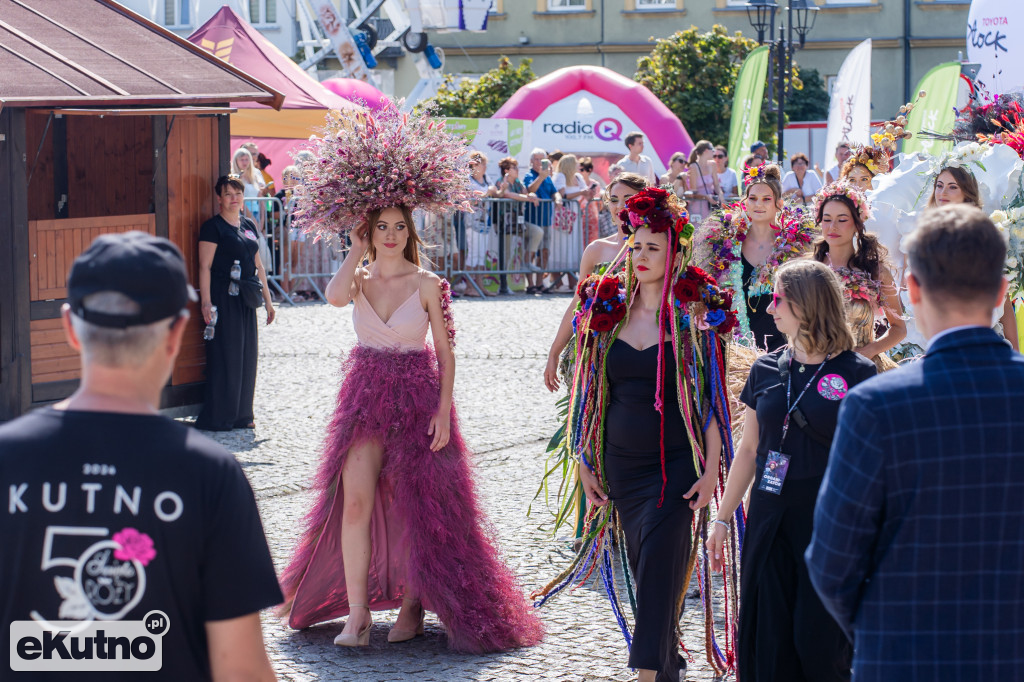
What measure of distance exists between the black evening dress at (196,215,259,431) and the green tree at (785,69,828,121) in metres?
26.2

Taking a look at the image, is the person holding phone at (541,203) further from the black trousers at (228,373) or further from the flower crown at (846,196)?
the flower crown at (846,196)

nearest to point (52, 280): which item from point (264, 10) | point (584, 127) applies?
point (584, 127)

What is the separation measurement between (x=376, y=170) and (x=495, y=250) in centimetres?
1215

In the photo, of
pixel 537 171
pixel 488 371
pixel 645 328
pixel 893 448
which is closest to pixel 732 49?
pixel 537 171

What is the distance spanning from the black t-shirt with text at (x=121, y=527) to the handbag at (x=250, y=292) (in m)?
7.44

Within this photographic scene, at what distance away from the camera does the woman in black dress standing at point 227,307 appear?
9398 mm

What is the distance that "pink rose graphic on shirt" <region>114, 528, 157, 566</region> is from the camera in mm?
2139

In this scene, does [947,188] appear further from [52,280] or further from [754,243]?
[52,280]

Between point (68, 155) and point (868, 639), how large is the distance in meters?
9.22

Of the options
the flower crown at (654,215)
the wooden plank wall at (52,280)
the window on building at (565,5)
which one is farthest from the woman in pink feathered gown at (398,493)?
the window on building at (565,5)

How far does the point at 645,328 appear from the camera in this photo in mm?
4766

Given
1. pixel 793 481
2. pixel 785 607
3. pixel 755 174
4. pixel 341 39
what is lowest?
pixel 785 607

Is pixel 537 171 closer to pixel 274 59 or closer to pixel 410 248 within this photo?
pixel 274 59

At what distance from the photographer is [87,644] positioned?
219cm
